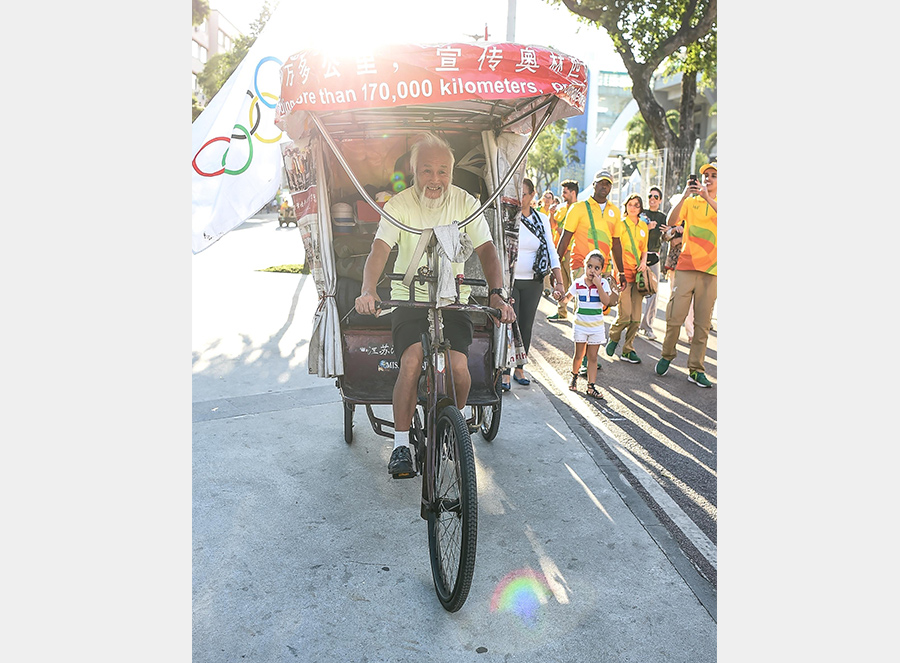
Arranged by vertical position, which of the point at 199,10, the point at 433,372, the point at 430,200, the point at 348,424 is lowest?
the point at 348,424

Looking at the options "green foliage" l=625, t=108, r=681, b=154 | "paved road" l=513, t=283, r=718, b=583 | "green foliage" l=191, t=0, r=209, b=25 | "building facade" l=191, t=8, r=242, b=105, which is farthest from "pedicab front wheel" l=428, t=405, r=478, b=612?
"building facade" l=191, t=8, r=242, b=105

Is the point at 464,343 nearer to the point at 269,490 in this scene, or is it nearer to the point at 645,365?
the point at 269,490

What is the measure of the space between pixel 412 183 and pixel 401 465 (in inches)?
78.6

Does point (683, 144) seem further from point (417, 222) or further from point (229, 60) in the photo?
point (229, 60)

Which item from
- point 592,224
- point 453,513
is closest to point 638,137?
point 592,224

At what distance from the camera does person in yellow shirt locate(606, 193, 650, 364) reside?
8844 mm

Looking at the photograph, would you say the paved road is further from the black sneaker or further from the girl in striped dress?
the black sneaker

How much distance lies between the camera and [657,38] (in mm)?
16375

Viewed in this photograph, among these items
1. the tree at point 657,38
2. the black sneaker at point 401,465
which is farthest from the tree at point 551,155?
the black sneaker at point 401,465

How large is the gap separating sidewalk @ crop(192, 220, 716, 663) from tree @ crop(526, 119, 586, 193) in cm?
5589

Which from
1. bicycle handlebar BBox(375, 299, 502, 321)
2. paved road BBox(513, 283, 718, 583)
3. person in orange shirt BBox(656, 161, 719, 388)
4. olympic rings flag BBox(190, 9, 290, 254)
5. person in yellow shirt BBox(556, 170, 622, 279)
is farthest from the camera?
person in yellow shirt BBox(556, 170, 622, 279)

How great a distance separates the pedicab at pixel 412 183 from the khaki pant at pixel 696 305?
9.85 ft

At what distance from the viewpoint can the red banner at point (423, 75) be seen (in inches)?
136

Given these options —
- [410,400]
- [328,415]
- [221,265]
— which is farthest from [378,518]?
[221,265]
